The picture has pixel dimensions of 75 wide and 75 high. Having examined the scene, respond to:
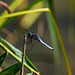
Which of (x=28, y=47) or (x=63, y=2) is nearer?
(x=28, y=47)

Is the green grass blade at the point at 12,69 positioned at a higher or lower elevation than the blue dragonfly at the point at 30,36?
lower

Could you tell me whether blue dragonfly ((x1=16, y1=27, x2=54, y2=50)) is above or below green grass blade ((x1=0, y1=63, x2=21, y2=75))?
above

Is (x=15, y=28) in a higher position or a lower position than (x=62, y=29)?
lower

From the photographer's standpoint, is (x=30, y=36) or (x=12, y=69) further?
(x=30, y=36)

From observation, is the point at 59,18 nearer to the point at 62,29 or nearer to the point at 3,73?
the point at 62,29

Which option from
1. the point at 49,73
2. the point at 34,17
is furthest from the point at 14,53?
the point at 49,73

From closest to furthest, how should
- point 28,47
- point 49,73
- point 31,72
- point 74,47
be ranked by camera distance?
point 31,72 → point 28,47 → point 49,73 → point 74,47

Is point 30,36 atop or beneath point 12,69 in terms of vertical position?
atop

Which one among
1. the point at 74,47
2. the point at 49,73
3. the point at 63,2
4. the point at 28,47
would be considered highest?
the point at 63,2

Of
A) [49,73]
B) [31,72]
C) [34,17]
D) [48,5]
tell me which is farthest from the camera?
[49,73]
